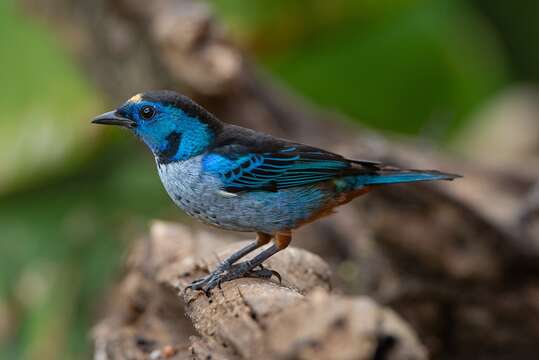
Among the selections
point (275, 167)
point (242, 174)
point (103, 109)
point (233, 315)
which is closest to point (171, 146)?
point (242, 174)

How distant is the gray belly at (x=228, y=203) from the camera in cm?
381

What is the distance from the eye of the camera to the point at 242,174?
3.86 metres

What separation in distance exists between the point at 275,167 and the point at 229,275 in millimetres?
511

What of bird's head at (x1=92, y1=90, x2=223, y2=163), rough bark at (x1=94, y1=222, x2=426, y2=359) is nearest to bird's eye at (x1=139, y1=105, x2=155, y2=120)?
bird's head at (x1=92, y1=90, x2=223, y2=163)

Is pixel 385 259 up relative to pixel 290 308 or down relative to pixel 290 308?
down

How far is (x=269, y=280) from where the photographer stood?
145 inches

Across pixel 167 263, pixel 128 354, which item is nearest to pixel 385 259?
pixel 167 263

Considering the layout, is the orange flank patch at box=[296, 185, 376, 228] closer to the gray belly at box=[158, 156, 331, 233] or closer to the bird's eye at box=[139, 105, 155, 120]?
the gray belly at box=[158, 156, 331, 233]

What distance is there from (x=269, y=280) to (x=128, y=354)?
762 mm

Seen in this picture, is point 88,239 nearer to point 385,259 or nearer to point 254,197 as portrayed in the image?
point 385,259

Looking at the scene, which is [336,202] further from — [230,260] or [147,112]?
[147,112]

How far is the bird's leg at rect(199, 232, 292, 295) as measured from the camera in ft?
12.0

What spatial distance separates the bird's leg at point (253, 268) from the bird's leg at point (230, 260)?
21 mm

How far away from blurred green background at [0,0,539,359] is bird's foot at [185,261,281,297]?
2.91 metres
